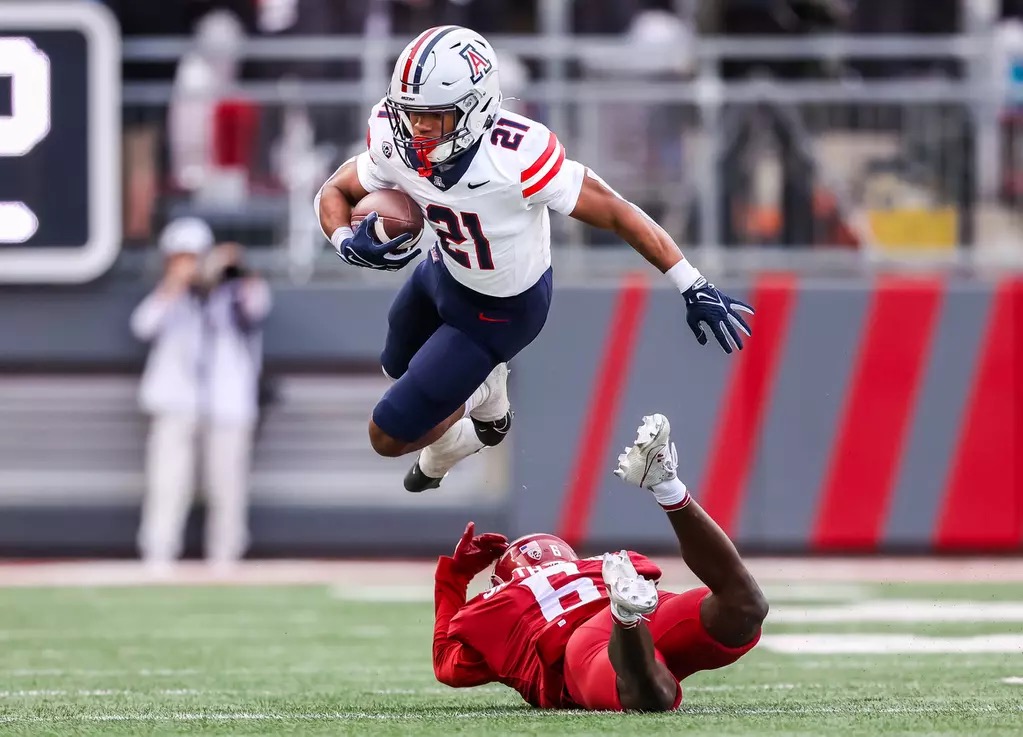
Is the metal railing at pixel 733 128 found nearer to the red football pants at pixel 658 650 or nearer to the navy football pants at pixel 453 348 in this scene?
the navy football pants at pixel 453 348

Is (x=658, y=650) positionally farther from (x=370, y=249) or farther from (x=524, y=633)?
(x=370, y=249)

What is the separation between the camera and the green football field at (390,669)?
4.47 meters

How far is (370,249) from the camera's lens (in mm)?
4852

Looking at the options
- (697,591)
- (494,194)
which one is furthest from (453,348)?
(697,591)

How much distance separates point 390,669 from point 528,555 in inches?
51.3

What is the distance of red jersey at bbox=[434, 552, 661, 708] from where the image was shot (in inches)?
188

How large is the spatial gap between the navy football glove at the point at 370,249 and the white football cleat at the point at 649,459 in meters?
0.83

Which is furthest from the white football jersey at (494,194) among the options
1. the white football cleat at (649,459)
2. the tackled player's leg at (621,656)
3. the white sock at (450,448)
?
the tackled player's leg at (621,656)

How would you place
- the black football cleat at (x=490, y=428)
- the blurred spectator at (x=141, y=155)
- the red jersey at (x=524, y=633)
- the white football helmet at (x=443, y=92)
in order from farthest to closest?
the blurred spectator at (x=141, y=155)
the black football cleat at (x=490, y=428)
the white football helmet at (x=443, y=92)
the red jersey at (x=524, y=633)

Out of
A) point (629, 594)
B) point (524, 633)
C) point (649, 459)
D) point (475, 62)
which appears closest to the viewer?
point (629, 594)

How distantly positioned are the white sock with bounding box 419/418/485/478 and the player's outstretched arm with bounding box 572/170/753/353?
3.53ft

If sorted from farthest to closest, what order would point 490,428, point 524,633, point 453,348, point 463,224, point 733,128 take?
point 733,128 < point 490,428 < point 453,348 < point 463,224 < point 524,633

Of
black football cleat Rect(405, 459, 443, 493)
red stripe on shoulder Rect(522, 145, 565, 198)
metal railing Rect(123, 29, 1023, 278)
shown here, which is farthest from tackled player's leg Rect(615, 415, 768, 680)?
metal railing Rect(123, 29, 1023, 278)

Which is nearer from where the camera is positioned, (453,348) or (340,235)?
(340,235)
